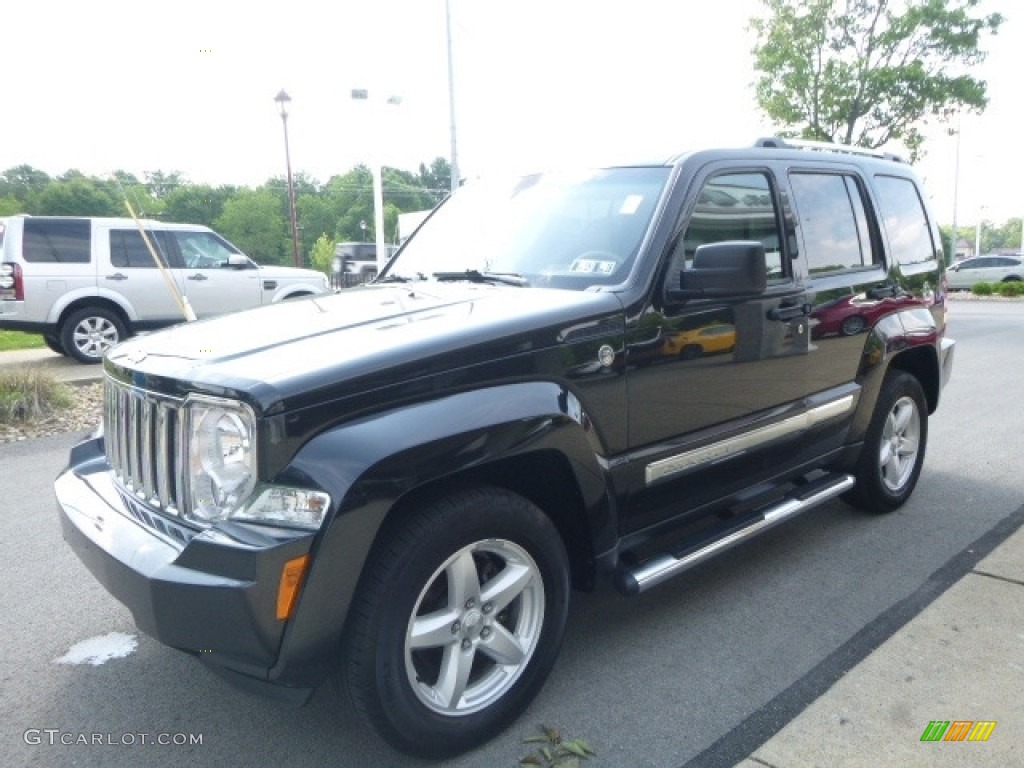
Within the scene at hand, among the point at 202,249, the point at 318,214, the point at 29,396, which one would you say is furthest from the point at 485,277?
the point at 318,214

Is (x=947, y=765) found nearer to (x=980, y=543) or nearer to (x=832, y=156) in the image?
(x=980, y=543)

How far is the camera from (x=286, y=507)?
2.12m

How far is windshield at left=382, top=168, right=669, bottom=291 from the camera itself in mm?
3145

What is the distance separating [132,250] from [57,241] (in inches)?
36.9

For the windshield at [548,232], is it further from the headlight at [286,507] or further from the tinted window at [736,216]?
the headlight at [286,507]

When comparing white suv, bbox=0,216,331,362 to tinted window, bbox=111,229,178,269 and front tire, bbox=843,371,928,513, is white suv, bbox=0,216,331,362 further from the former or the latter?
front tire, bbox=843,371,928,513

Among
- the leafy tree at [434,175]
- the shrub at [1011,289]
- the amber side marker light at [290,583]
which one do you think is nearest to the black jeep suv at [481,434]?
the amber side marker light at [290,583]

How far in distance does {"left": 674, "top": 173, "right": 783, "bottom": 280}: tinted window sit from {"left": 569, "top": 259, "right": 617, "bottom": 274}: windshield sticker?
0.27 metres

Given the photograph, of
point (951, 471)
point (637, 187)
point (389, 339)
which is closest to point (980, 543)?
point (951, 471)

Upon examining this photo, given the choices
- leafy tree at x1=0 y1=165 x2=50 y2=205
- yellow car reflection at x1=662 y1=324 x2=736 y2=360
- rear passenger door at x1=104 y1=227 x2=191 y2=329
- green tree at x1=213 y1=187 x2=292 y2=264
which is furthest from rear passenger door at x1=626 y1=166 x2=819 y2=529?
leafy tree at x1=0 y1=165 x2=50 y2=205

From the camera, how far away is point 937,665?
2.96 meters

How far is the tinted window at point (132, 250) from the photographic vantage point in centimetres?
1137

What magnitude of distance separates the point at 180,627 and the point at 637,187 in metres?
2.33

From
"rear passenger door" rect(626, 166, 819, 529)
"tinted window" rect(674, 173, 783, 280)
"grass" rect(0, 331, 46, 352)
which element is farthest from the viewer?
"grass" rect(0, 331, 46, 352)
